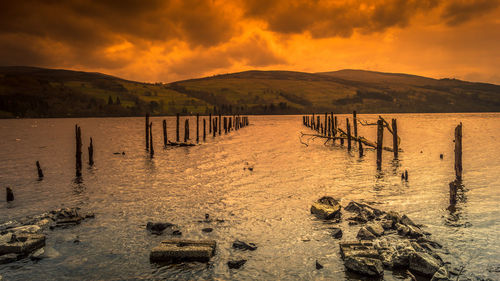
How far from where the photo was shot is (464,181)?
58.3 feet

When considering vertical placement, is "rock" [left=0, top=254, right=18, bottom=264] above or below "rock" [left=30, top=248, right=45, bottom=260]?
above

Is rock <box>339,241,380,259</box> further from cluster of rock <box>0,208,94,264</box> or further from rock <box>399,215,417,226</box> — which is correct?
cluster of rock <box>0,208,94,264</box>

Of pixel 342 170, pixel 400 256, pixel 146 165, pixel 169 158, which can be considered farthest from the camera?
pixel 169 158

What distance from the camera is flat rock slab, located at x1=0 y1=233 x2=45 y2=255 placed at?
28.0 ft

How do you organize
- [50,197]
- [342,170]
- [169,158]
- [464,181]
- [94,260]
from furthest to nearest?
[169,158]
[342,170]
[464,181]
[50,197]
[94,260]

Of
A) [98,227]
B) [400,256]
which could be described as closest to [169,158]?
[98,227]

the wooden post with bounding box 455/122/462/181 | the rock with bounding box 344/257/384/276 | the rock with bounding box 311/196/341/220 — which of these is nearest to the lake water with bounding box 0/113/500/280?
the rock with bounding box 344/257/384/276

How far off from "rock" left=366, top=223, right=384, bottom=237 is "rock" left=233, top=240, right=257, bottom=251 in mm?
3568

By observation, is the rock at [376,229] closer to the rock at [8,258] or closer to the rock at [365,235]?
the rock at [365,235]

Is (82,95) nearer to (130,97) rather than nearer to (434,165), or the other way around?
(130,97)

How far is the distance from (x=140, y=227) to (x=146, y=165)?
15423mm

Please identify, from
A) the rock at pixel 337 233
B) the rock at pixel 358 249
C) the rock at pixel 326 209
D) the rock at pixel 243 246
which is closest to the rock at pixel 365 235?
the rock at pixel 337 233

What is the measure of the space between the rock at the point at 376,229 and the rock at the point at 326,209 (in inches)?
67.5

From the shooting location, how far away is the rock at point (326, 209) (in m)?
11.5
